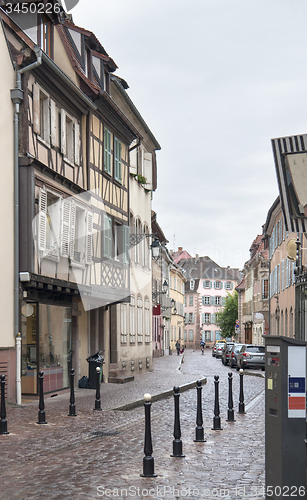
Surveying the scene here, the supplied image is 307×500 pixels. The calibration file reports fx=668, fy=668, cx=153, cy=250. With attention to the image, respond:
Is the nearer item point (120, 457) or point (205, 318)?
point (120, 457)

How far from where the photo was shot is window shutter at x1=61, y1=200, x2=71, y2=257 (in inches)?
708

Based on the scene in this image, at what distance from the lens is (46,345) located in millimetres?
17797

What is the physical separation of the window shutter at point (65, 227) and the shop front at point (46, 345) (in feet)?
5.03

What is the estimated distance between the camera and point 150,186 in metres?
31.0

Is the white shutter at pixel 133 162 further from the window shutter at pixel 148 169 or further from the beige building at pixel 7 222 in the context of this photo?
the beige building at pixel 7 222

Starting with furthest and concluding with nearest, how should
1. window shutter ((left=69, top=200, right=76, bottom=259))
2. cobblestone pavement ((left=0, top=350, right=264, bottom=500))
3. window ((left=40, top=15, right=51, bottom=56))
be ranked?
1. window shutter ((left=69, top=200, right=76, bottom=259))
2. window ((left=40, top=15, right=51, bottom=56))
3. cobblestone pavement ((left=0, top=350, right=264, bottom=500))

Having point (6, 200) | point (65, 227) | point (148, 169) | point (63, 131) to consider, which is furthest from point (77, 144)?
point (148, 169)

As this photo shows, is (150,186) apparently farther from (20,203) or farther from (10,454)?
(10,454)

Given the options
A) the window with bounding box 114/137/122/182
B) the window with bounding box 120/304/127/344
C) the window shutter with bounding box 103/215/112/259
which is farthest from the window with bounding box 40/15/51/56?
the window with bounding box 120/304/127/344

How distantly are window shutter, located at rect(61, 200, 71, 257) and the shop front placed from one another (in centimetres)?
153

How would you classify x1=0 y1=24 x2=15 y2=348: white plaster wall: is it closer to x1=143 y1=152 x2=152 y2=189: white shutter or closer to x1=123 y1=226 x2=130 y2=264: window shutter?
x1=123 y1=226 x2=130 y2=264: window shutter

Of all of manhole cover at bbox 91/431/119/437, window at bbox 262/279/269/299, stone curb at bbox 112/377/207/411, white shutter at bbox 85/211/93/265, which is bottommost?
stone curb at bbox 112/377/207/411

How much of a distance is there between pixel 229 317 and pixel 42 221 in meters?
81.5

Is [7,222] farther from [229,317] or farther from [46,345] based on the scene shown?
[229,317]
